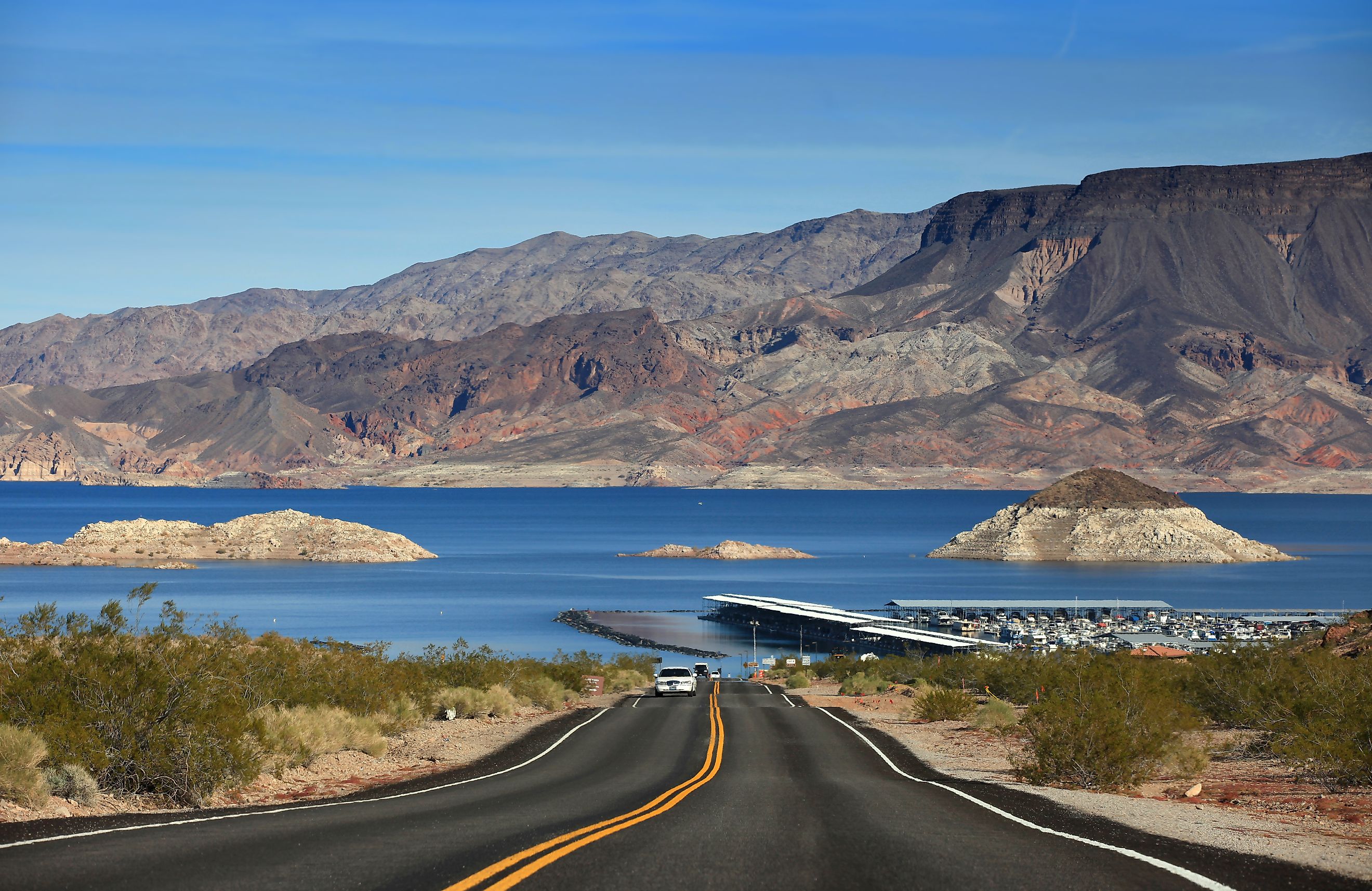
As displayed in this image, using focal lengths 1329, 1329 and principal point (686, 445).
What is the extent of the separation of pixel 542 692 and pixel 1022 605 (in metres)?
86.4

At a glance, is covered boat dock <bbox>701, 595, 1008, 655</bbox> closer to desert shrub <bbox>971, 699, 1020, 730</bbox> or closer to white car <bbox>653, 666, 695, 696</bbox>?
white car <bbox>653, 666, 695, 696</bbox>

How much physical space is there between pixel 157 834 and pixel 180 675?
21.1 ft

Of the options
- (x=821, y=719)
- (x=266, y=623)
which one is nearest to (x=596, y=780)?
(x=821, y=719)

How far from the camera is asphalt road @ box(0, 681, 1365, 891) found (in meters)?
11.5

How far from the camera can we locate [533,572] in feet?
546

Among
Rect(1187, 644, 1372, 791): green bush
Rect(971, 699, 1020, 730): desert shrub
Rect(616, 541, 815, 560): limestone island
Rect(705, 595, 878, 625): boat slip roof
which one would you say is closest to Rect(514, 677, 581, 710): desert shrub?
Rect(971, 699, 1020, 730): desert shrub

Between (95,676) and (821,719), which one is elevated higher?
(95,676)

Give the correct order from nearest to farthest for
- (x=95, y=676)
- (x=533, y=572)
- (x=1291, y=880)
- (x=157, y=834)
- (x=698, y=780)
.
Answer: (x=1291, y=880), (x=157, y=834), (x=95, y=676), (x=698, y=780), (x=533, y=572)

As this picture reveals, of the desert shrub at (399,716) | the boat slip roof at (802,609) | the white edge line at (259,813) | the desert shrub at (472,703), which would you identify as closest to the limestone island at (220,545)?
the boat slip roof at (802,609)

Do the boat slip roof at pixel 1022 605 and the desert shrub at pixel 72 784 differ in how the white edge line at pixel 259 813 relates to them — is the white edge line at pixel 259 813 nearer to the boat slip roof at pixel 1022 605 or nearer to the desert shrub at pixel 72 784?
the desert shrub at pixel 72 784

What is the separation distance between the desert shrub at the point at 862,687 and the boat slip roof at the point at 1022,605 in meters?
64.5

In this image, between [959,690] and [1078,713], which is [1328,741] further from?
[959,690]

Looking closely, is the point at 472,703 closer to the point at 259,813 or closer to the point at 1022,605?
the point at 259,813

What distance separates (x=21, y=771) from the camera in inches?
634
